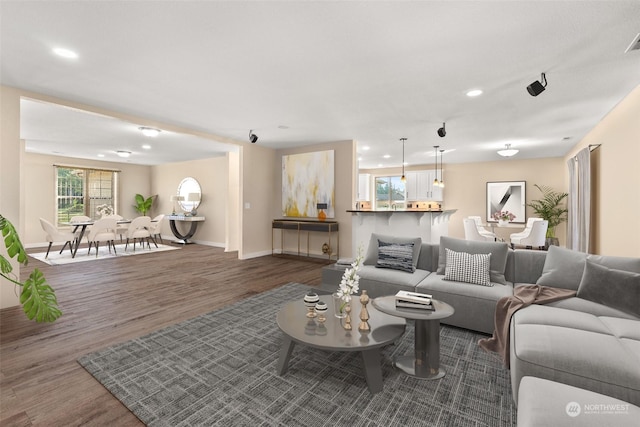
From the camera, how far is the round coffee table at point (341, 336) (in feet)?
6.42

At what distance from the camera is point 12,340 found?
2.71 metres

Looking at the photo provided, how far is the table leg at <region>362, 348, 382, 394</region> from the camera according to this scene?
1.96 m

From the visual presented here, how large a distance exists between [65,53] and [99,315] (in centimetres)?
270

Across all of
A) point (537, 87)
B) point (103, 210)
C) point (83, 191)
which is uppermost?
point (537, 87)

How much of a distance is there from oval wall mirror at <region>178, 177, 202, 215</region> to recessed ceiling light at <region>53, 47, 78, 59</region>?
6.42 meters

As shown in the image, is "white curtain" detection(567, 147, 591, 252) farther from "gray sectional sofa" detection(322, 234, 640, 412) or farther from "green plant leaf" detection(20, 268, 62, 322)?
"green plant leaf" detection(20, 268, 62, 322)

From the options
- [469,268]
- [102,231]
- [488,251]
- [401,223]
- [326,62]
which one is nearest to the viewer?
[326,62]

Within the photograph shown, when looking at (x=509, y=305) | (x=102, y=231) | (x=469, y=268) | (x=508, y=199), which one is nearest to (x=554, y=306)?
(x=509, y=305)

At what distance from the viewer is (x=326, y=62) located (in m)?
2.86

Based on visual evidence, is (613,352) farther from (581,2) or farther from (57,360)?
(57,360)

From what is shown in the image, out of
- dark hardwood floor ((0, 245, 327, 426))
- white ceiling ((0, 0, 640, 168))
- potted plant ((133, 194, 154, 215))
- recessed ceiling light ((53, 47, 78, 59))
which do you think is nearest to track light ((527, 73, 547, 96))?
white ceiling ((0, 0, 640, 168))

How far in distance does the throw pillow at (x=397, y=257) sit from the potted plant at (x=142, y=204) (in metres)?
9.24

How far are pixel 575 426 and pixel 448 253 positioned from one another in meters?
2.33

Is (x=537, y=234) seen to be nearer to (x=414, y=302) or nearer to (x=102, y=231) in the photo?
(x=414, y=302)
